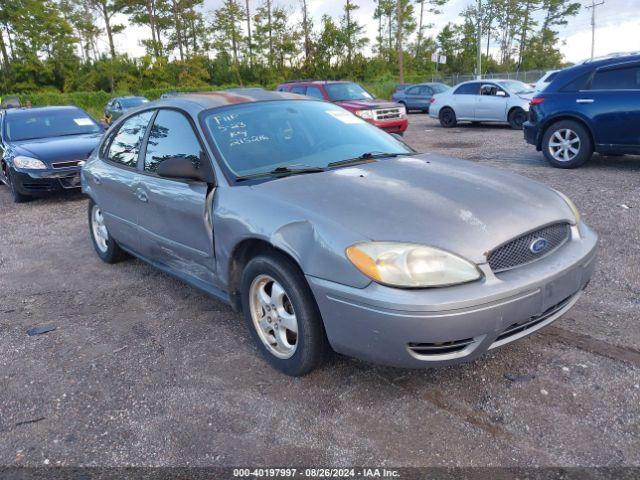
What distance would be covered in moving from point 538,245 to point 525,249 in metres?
0.11

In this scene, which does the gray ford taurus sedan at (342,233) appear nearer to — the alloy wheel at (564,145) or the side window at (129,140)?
the side window at (129,140)

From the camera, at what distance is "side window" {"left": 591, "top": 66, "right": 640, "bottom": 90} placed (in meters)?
7.90

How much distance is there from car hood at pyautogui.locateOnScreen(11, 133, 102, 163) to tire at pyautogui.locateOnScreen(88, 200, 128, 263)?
3553 mm

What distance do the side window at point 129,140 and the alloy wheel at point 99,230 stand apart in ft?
2.63

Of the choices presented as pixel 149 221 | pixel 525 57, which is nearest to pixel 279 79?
pixel 525 57

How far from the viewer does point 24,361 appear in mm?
3504

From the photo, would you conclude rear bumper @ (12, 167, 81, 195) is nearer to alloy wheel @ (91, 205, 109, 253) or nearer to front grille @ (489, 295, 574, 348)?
alloy wheel @ (91, 205, 109, 253)

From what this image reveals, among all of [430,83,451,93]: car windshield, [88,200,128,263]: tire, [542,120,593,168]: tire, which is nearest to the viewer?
[88,200,128,263]: tire

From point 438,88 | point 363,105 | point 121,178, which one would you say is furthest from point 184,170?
point 438,88

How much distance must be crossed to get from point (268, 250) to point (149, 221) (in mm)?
1483

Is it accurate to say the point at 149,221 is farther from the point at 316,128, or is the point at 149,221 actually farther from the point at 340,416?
the point at 340,416

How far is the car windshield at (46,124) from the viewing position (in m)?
9.46

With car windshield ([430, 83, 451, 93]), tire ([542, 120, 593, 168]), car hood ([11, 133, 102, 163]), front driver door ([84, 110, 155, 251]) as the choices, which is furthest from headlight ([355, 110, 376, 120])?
car windshield ([430, 83, 451, 93])

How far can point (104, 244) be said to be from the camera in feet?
17.8
